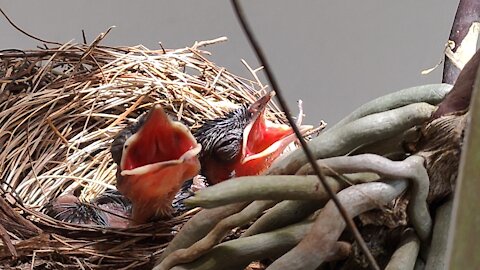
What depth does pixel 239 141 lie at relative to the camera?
91 cm

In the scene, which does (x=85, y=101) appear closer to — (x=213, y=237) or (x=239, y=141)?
(x=239, y=141)

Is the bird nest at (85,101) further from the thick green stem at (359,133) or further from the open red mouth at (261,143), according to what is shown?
the thick green stem at (359,133)

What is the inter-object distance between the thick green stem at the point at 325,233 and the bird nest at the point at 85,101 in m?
0.57

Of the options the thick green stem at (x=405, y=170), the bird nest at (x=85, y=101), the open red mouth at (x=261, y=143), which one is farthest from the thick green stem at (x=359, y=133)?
the bird nest at (x=85, y=101)

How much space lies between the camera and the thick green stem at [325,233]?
429mm

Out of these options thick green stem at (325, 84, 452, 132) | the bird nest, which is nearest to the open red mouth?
the bird nest

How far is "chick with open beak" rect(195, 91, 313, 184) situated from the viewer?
896 mm

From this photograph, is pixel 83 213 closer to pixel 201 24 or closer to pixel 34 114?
pixel 34 114

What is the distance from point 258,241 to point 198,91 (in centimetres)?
65

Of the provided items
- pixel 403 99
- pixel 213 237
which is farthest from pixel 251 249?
pixel 403 99

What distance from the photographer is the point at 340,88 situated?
1134mm

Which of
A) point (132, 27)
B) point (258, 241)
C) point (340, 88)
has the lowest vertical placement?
point (340, 88)

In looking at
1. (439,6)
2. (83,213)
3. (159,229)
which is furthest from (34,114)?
(439,6)

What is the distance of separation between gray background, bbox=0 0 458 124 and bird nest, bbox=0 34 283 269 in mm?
65
